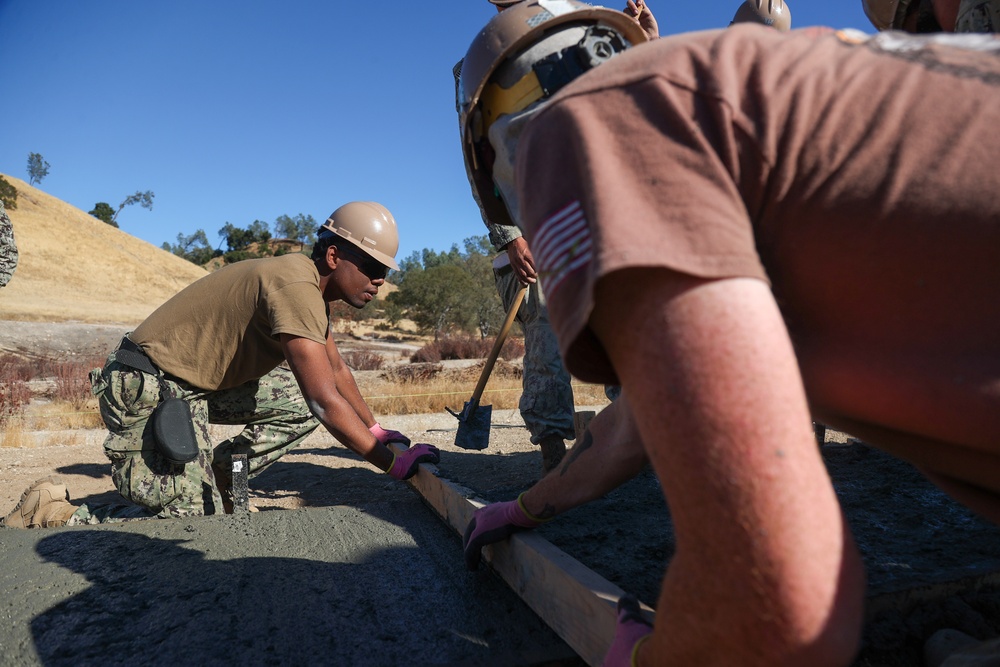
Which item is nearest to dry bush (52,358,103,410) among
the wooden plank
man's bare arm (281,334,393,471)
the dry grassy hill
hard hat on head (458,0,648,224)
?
man's bare arm (281,334,393,471)

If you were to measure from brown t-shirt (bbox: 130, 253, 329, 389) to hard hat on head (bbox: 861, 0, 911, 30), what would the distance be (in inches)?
109

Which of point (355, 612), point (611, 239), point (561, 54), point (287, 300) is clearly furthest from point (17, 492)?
point (611, 239)

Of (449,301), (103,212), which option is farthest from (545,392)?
(103,212)

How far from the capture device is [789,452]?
0.72 meters

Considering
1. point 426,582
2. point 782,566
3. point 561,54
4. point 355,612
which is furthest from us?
point 426,582

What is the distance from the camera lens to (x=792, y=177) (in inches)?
32.4

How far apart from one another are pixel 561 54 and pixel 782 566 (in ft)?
3.68

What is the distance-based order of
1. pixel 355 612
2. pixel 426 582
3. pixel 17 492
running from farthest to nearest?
pixel 17 492 < pixel 426 582 < pixel 355 612

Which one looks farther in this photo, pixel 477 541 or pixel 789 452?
pixel 477 541

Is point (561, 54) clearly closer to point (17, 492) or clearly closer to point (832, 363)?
point (832, 363)

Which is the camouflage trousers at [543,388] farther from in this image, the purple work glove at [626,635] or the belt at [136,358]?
the purple work glove at [626,635]

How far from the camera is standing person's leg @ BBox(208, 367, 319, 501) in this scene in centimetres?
407

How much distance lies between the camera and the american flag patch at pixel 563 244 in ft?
2.52

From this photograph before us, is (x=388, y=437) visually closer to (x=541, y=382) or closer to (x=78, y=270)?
(x=541, y=382)
